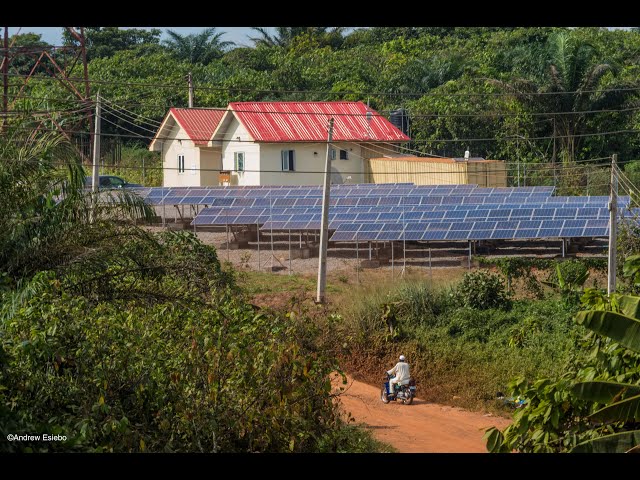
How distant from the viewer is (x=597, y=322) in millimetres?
9258

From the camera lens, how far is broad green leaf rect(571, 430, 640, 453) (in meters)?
9.23

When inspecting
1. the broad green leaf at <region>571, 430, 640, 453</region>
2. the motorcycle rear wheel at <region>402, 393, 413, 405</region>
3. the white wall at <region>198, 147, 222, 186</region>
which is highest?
the white wall at <region>198, 147, 222, 186</region>

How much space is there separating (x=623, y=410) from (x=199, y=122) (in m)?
39.4

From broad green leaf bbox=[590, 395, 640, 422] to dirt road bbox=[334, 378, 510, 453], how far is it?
712cm

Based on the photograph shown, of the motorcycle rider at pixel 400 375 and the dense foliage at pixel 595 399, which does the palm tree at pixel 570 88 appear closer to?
the motorcycle rider at pixel 400 375

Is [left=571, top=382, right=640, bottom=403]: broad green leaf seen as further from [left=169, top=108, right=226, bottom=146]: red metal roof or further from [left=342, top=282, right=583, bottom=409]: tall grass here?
[left=169, top=108, right=226, bottom=146]: red metal roof

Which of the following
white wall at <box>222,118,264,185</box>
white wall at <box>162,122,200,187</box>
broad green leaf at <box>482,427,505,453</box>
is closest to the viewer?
broad green leaf at <box>482,427,505,453</box>

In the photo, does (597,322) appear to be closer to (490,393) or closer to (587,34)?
(490,393)

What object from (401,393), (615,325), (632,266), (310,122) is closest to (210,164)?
(310,122)

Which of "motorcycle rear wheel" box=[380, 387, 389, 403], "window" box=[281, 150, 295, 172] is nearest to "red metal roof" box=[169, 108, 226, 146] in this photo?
"window" box=[281, 150, 295, 172]

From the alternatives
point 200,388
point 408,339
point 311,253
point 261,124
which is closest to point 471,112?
point 261,124

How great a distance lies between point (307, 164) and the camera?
148 ft

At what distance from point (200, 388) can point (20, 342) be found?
6.07ft
